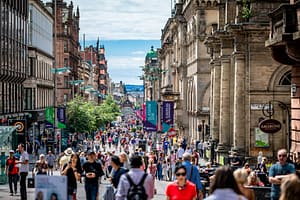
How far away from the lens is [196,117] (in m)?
62.7

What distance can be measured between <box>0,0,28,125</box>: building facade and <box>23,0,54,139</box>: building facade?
5.51m

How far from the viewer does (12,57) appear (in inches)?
2224

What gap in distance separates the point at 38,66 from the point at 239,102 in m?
44.1

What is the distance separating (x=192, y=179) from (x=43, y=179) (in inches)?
126

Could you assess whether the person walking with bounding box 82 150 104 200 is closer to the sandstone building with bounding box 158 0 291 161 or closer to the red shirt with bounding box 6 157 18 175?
the red shirt with bounding box 6 157 18 175

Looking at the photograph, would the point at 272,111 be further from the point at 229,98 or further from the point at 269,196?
the point at 269,196

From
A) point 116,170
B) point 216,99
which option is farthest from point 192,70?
point 116,170

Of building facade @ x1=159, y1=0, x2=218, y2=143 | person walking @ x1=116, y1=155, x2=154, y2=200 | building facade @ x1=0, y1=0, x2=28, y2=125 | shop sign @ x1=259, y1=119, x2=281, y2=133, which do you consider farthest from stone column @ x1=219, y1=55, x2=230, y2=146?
person walking @ x1=116, y1=155, x2=154, y2=200

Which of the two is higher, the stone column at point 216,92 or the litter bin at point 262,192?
the stone column at point 216,92

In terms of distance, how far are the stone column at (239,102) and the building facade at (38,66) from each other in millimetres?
32899

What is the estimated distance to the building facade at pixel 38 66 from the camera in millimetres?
69812

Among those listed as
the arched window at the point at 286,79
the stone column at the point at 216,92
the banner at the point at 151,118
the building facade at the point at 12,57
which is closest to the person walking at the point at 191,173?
the arched window at the point at 286,79

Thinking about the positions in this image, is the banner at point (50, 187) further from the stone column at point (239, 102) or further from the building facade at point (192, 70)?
the building facade at point (192, 70)

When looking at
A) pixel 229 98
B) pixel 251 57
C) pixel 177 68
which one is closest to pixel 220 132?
pixel 229 98
